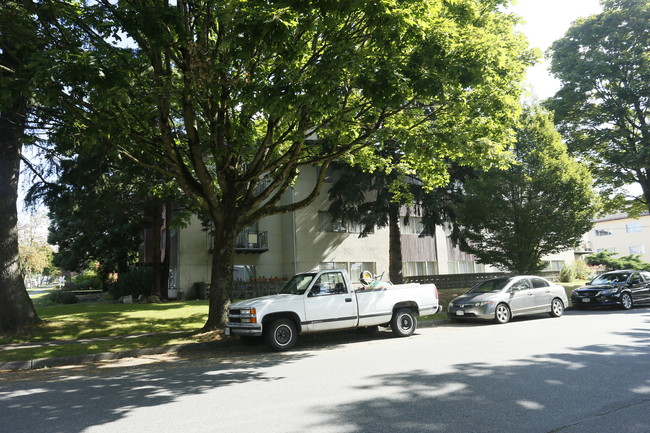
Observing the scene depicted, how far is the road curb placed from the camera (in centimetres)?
865

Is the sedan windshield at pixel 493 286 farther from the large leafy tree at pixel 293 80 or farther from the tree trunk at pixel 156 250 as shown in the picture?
the tree trunk at pixel 156 250

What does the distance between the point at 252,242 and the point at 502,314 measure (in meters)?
Answer: 15.9

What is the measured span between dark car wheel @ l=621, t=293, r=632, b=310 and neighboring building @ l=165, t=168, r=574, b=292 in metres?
9.29

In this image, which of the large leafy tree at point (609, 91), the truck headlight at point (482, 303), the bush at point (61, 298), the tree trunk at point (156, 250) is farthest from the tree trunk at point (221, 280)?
the large leafy tree at point (609, 91)

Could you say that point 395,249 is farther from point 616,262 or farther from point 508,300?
point 616,262

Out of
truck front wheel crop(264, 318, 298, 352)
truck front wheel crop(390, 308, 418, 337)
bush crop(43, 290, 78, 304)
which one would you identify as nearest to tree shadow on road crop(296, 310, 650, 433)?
truck front wheel crop(264, 318, 298, 352)

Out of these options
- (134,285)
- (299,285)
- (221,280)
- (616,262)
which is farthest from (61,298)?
(616,262)

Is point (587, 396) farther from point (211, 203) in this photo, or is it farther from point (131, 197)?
point (131, 197)

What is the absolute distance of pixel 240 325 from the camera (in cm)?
951

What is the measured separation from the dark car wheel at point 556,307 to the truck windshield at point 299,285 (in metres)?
9.53

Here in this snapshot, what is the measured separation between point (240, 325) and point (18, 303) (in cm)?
733

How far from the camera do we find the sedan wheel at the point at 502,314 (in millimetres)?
13344

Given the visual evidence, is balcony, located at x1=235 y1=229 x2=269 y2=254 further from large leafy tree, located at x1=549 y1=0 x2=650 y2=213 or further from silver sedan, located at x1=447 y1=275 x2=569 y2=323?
large leafy tree, located at x1=549 y1=0 x2=650 y2=213

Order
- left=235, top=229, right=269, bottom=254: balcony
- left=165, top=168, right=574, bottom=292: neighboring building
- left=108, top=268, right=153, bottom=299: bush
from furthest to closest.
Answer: left=108, top=268, right=153, bottom=299: bush → left=235, top=229, right=269, bottom=254: balcony → left=165, top=168, right=574, bottom=292: neighboring building
